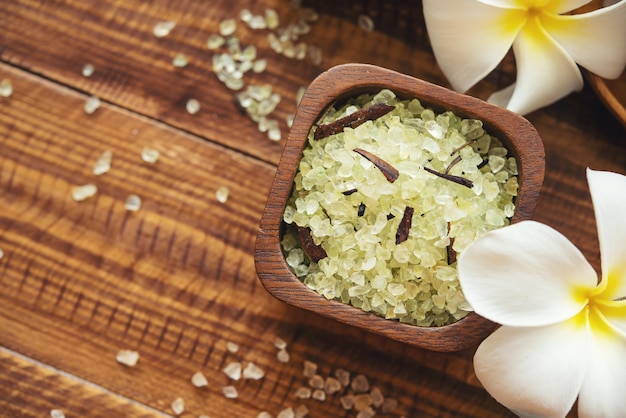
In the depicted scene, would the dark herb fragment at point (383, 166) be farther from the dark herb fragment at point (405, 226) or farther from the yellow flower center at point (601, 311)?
the yellow flower center at point (601, 311)

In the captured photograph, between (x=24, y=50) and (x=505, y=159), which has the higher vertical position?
(x=505, y=159)

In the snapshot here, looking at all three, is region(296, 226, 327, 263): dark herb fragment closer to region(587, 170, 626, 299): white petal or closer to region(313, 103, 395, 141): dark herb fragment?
region(313, 103, 395, 141): dark herb fragment

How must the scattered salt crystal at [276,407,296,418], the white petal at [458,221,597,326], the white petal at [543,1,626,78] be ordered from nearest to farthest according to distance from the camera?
the white petal at [458,221,597,326]
the white petal at [543,1,626,78]
the scattered salt crystal at [276,407,296,418]

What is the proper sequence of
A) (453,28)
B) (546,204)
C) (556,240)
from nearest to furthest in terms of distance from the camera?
(556,240)
(453,28)
(546,204)

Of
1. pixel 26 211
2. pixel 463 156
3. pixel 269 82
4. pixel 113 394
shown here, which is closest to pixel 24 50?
pixel 26 211

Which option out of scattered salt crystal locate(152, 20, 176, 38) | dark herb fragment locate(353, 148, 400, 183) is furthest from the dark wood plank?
dark herb fragment locate(353, 148, 400, 183)

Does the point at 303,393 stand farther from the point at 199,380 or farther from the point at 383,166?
the point at 383,166

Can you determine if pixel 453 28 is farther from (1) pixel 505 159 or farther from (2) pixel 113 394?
(2) pixel 113 394
